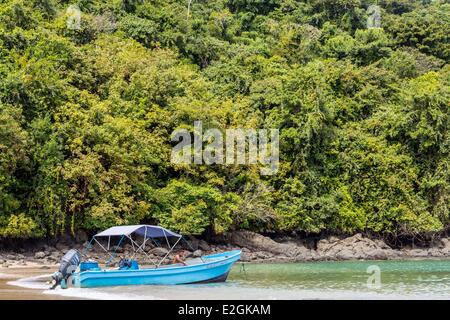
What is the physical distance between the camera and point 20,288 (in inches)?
824

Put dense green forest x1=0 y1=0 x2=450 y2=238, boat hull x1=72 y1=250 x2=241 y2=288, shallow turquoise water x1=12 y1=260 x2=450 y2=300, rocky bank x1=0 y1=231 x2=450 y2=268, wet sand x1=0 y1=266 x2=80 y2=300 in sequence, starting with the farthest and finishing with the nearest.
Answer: rocky bank x1=0 y1=231 x2=450 y2=268 → dense green forest x1=0 y1=0 x2=450 y2=238 → boat hull x1=72 y1=250 x2=241 y2=288 → shallow turquoise water x1=12 y1=260 x2=450 y2=300 → wet sand x1=0 y1=266 x2=80 y2=300

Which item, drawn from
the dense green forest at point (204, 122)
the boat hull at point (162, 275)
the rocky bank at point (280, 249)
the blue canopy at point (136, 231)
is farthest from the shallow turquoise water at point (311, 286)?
the dense green forest at point (204, 122)

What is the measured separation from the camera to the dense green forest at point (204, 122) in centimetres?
3397

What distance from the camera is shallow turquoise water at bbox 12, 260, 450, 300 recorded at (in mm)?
20359

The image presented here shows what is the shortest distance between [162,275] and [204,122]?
17371mm

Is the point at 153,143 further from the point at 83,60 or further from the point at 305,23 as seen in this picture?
the point at 305,23

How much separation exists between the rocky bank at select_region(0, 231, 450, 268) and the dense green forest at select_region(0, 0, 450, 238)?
3.02 ft

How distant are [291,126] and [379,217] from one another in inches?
332

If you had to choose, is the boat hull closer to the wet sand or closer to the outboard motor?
the outboard motor

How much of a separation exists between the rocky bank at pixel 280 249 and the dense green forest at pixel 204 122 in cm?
92

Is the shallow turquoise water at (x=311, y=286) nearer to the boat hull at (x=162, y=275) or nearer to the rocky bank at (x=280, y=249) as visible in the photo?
the boat hull at (x=162, y=275)

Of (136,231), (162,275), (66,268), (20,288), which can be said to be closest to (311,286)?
(162,275)

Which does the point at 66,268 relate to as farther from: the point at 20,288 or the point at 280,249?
the point at 280,249

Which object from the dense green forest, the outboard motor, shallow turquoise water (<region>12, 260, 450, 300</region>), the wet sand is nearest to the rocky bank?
the dense green forest
